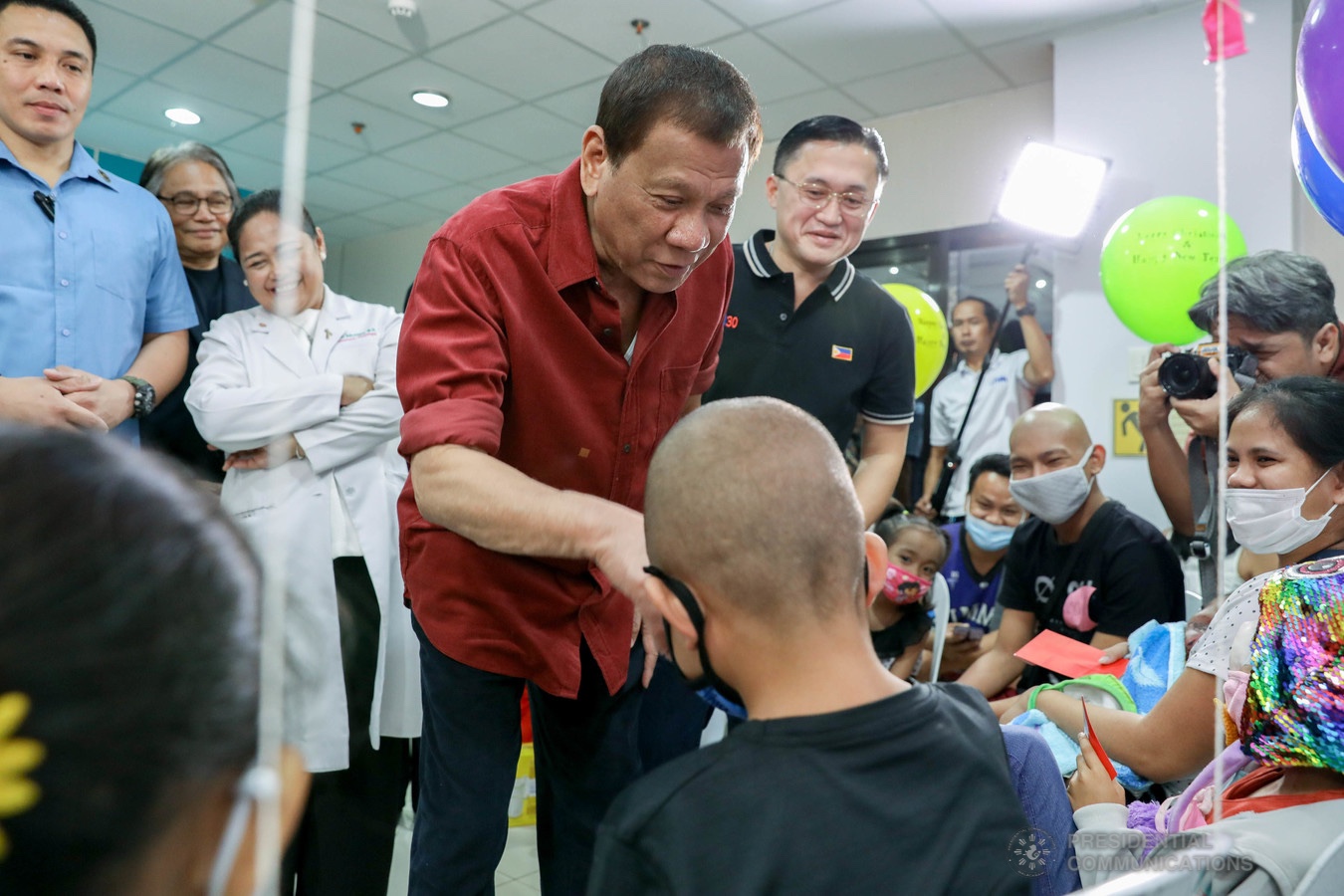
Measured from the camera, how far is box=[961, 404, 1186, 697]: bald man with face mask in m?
2.01

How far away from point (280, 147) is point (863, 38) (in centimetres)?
287

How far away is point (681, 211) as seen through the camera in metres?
0.98

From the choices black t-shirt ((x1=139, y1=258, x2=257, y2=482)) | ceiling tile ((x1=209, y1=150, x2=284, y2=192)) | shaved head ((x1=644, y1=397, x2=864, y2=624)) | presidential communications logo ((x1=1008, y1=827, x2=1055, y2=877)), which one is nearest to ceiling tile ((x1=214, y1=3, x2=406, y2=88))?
ceiling tile ((x1=209, y1=150, x2=284, y2=192))

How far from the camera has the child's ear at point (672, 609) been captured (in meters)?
0.72

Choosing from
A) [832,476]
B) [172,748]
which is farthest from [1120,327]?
[172,748]

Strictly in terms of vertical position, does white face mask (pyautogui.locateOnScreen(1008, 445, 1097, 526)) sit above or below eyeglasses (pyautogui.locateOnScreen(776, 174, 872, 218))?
below

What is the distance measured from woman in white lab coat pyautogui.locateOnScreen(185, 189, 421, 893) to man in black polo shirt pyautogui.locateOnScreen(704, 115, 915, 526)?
666 mm

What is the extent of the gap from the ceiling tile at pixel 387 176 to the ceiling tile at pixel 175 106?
0.65m

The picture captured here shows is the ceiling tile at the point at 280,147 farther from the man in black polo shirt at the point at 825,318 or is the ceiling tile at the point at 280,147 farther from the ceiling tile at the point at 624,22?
the man in black polo shirt at the point at 825,318

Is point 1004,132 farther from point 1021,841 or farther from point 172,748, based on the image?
point 172,748

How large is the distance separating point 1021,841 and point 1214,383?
165cm

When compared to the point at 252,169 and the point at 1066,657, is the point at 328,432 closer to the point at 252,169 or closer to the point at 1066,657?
the point at 1066,657

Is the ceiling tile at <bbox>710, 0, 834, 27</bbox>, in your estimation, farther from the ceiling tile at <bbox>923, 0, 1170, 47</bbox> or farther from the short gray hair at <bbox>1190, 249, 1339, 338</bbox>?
the short gray hair at <bbox>1190, 249, 1339, 338</bbox>

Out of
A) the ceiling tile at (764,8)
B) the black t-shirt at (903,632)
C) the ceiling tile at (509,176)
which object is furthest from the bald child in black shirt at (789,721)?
the ceiling tile at (509,176)
